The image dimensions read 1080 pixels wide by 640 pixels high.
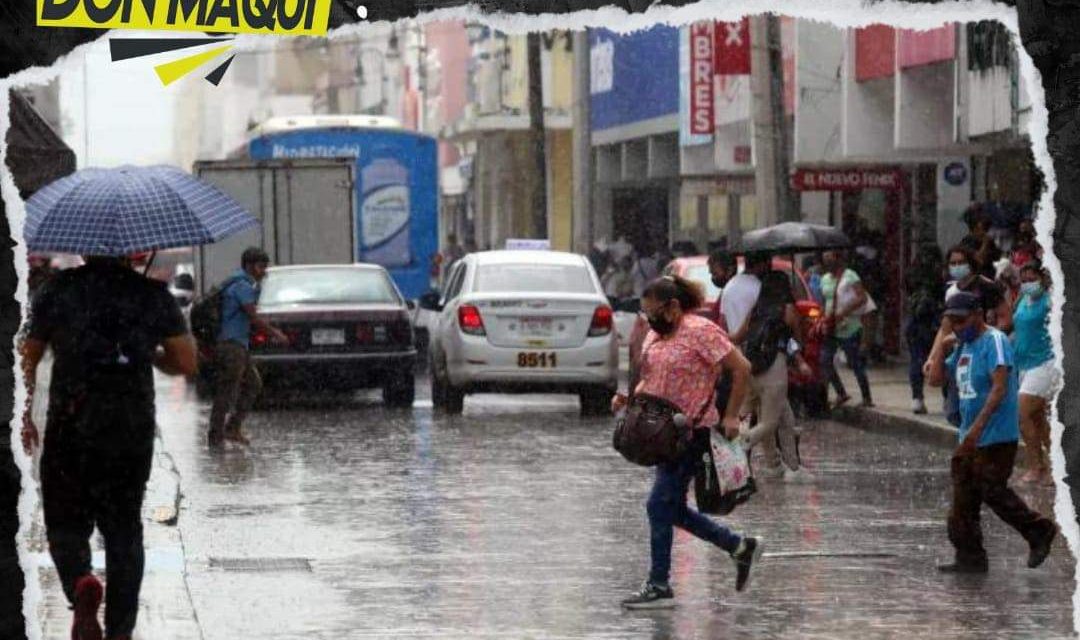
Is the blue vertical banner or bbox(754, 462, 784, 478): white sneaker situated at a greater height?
the blue vertical banner

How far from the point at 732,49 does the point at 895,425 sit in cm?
1173

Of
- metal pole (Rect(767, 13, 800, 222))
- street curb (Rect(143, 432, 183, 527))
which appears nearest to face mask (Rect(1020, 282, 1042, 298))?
street curb (Rect(143, 432, 183, 527))

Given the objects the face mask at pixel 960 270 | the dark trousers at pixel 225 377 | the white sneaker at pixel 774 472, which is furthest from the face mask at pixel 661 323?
the face mask at pixel 960 270

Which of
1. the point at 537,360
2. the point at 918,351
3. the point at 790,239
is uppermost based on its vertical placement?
the point at 790,239

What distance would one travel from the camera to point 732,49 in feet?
100

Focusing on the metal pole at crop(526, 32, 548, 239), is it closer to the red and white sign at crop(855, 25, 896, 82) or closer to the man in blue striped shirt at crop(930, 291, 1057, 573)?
the red and white sign at crop(855, 25, 896, 82)

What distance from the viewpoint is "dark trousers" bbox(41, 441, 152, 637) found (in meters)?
7.14

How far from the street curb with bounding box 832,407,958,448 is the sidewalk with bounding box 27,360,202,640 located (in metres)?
6.85

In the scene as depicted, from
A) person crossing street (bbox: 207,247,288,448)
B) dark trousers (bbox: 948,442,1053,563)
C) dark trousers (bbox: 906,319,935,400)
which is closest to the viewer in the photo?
dark trousers (bbox: 948,442,1053,563)

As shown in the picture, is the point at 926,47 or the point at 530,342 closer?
the point at 530,342

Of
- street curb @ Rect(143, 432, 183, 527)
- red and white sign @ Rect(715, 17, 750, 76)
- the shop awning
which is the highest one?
red and white sign @ Rect(715, 17, 750, 76)

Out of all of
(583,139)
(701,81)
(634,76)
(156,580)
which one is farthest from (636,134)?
(156,580)

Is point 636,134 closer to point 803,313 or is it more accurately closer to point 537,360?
point 537,360

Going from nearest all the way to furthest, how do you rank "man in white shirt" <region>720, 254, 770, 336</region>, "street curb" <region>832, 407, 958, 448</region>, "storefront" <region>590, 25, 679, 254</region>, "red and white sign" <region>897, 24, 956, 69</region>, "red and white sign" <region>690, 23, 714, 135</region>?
1. "man in white shirt" <region>720, 254, 770, 336</region>
2. "street curb" <region>832, 407, 958, 448</region>
3. "red and white sign" <region>897, 24, 956, 69</region>
4. "red and white sign" <region>690, 23, 714, 135</region>
5. "storefront" <region>590, 25, 679, 254</region>
